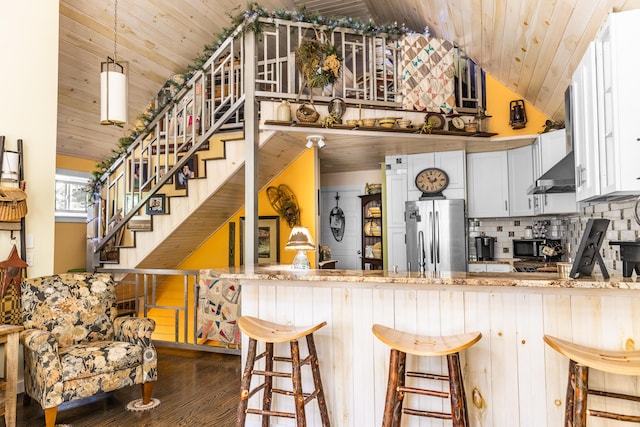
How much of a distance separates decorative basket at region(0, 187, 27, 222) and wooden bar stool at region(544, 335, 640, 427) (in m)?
3.76

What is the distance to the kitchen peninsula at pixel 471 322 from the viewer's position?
224 centimetres

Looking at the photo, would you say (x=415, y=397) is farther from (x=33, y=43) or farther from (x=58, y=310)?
(x=33, y=43)

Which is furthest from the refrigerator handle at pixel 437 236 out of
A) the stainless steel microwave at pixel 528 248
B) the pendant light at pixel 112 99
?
the pendant light at pixel 112 99

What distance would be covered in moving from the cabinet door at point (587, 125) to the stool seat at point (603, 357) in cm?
88

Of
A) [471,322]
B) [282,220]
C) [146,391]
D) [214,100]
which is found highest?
[214,100]

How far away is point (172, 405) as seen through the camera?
331 cm

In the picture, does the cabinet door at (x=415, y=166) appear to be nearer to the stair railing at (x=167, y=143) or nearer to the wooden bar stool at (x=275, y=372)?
the stair railing at (x=167, y=143)

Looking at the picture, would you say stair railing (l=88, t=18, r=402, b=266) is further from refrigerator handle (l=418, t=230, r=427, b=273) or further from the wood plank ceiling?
refrigerator handle (l=418, t=230, r=427, b=273)

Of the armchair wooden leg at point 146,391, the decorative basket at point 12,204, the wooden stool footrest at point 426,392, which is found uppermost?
the decorative basket at point 12,204

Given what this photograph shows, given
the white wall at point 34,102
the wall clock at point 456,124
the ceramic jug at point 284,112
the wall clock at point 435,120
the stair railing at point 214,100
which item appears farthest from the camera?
the wall clock at point 456,124

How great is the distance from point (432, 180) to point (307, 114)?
2150 mm

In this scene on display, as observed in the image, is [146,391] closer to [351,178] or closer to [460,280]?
[460,280]

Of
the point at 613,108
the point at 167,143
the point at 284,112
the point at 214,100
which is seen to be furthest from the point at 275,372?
the point at 214,100

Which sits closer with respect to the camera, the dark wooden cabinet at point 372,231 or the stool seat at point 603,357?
the stool seat at point 603,357
